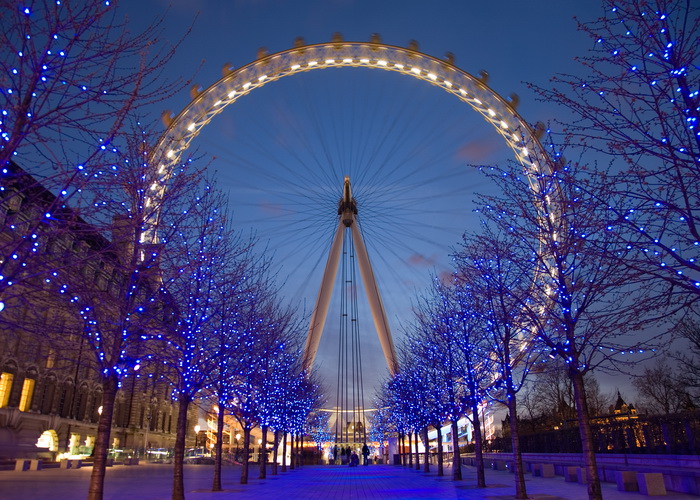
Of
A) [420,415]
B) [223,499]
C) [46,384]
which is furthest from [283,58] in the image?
[46,384]

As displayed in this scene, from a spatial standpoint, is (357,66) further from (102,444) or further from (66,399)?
(66,399)

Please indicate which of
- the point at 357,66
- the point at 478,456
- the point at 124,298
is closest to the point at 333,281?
the point at 357,66

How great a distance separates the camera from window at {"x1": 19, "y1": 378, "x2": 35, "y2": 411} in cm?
4231

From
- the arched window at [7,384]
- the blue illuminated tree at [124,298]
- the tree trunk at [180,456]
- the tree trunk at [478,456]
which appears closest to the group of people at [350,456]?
the arched window at [7,384]

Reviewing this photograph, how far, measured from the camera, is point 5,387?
4041cm

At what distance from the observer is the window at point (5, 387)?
39.9 metres

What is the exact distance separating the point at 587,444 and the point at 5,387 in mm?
43075

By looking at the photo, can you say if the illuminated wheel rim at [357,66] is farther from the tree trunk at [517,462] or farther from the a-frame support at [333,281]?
the tree trunk at [517,462]

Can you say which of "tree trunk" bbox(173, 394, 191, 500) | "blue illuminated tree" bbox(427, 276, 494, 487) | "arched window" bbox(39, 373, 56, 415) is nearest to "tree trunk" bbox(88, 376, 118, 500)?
"tree trunk" bbox(173, 394, 191, 500)

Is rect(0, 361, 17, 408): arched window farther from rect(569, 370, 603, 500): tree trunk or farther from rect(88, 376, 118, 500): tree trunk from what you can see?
rect(569, 370, 603, 500): tree trunk

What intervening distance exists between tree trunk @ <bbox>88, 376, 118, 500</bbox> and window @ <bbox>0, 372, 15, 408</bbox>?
115ft

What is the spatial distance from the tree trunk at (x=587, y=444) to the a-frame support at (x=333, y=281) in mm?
31157

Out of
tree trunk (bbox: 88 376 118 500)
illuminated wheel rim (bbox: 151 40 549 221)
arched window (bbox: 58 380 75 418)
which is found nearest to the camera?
tree trunk (bbox: 88 376 118 500)

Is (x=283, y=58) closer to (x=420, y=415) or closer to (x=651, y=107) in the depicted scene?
(x=420, y=415)
